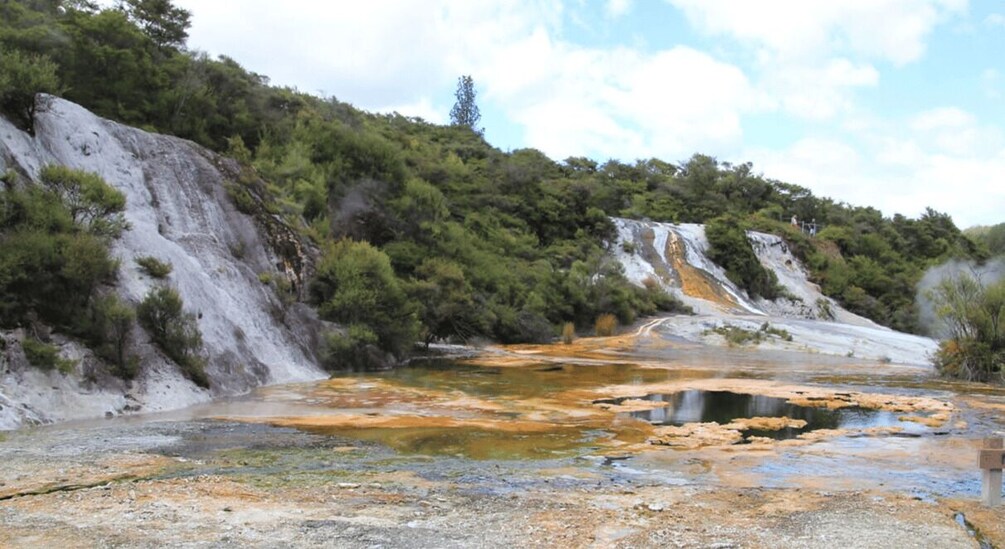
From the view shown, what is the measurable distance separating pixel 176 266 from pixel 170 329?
403 centimetres

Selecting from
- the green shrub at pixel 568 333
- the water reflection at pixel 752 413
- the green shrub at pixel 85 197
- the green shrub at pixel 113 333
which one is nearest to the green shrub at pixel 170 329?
the green shrub at pixel 113 333

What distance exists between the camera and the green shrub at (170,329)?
19.0 m

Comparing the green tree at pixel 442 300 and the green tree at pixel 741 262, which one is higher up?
the green tree at pixel 741 262

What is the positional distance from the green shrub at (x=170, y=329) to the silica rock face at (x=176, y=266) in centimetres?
31

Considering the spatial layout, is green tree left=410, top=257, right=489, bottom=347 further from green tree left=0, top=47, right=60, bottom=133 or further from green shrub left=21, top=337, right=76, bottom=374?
green shrub left=21, top=337, right=76, bottom=374

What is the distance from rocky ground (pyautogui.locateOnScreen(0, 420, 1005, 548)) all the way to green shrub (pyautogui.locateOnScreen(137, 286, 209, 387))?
21.2 ft

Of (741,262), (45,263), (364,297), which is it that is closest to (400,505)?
(45,263)

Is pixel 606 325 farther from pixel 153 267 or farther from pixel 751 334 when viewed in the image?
pixel 153 267

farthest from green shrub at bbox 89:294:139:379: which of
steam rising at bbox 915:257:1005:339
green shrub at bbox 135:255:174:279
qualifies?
steam rising at bbox 915:257:1005:339

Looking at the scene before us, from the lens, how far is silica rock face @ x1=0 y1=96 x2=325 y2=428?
1620cm

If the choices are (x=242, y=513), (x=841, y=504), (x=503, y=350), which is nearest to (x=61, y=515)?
(x=242, y=513)

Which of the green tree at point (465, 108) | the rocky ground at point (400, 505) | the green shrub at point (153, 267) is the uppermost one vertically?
the green tree at point (465, 108)

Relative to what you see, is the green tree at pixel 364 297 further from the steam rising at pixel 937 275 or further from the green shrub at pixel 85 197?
the steam rising at pixel 937 275

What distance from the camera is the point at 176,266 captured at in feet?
74.2
